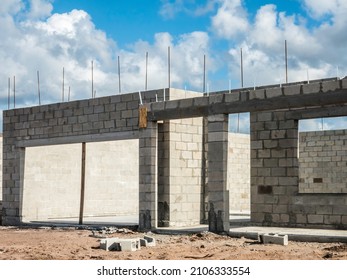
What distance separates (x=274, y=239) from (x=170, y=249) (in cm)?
226

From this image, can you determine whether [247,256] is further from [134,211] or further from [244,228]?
[134,211]

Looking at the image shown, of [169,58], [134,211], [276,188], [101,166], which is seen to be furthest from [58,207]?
[276,188]

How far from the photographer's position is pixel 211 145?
13977 millimetres

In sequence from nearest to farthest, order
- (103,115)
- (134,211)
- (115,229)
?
(115,229) < (103,115) < (134,211)

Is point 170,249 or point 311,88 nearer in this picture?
point 170,249

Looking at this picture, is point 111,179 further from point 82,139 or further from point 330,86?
point 330,86

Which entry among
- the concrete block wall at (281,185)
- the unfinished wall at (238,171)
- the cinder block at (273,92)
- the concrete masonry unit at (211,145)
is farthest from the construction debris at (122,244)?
the unfinished wall at (238,171)

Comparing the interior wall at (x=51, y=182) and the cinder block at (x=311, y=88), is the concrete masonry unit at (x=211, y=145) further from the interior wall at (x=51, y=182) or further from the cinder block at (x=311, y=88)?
Answer: the interior wall at (x=51, y=182)

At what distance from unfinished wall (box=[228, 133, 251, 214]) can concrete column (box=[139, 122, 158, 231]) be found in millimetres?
9078

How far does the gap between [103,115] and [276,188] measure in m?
5.39

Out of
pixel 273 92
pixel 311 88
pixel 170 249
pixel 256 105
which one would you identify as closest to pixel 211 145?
pixel 256 105

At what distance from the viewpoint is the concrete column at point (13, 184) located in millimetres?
19219

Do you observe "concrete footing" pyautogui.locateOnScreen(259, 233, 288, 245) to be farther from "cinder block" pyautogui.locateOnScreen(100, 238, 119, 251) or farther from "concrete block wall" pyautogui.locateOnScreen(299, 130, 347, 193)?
"concrete block wall" pyautogui.locateOnScreen(299, 130, 347, 193)

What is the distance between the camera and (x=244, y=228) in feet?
48.2
